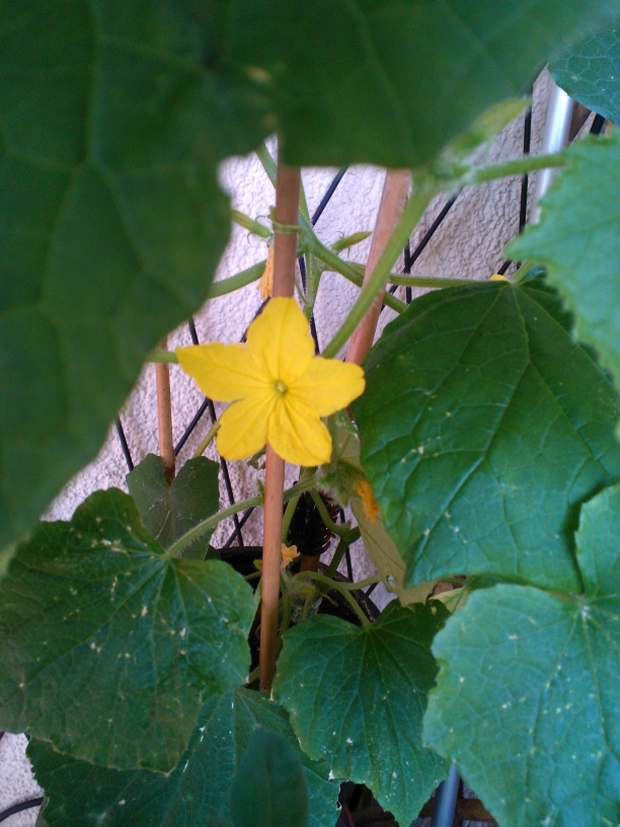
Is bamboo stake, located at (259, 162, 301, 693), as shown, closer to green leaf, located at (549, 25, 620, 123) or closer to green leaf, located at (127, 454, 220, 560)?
green leaf, located at (127, 454, 220, 560)

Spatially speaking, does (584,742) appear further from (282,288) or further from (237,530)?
(237,530)

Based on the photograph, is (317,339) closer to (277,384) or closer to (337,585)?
(337,585)

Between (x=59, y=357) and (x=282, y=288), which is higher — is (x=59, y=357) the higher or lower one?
the lower one

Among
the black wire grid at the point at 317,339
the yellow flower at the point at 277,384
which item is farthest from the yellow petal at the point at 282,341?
the black wire grid at the point at 317,339

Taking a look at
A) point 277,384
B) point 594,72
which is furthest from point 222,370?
point 594,72

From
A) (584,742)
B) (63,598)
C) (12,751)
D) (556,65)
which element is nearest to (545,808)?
(584,742)

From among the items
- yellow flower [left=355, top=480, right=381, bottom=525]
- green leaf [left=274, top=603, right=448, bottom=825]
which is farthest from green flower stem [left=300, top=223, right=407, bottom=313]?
green leaf [left=274, top=603, right=448, bottom=825]
